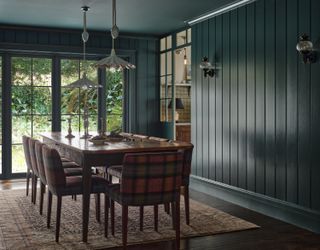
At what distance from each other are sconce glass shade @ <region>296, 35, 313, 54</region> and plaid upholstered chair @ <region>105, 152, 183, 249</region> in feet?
5.18

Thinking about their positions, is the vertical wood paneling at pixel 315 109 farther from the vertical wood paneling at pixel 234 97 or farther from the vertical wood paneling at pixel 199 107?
the vertical wood paneling at pixel 199 107

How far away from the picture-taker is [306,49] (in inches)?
163

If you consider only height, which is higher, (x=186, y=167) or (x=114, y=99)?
(x=114, y=99)

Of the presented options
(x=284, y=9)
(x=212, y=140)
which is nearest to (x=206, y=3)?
(x=284, y=9)

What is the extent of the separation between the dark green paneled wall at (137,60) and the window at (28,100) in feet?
1.28

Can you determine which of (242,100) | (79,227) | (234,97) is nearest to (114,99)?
(234,97)

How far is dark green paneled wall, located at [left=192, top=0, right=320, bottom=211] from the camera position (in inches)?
171

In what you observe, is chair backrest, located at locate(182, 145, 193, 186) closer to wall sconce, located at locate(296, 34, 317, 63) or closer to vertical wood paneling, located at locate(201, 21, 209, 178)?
wall sconce, located at locate(296, 34, 317, 63)

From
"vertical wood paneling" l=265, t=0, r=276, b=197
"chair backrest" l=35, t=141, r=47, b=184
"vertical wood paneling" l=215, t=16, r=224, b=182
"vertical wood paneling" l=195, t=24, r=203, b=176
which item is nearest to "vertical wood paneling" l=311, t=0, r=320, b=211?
"vertical wood paneling" l=265, t=0, r=276, b=197

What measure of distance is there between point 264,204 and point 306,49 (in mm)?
1819

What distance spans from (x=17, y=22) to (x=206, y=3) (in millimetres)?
3018

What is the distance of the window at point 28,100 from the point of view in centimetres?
729

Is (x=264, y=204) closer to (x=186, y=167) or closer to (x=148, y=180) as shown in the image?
(x=186, y=167)

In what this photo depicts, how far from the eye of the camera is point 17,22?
6734 mm
